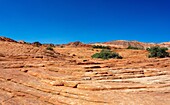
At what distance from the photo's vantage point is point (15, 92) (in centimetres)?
1195

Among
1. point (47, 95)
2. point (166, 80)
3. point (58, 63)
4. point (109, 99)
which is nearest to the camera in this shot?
point (109, 99)

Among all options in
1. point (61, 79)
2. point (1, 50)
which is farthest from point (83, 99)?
point (1, 50)

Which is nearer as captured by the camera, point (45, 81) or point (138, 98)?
point (138, 98)

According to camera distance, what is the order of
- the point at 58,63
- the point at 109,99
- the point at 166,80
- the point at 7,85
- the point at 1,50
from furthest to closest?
the point at 1,50
the point at 58,63
the point at 166,80
the point at 7,85
the point at 109,99

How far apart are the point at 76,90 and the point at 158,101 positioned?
12.0 feet

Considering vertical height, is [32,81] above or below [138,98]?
above

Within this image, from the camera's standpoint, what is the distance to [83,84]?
492 inches

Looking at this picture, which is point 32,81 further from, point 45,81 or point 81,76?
point 81,76

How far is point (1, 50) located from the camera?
22.3 metres

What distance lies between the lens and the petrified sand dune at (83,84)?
11.1 m

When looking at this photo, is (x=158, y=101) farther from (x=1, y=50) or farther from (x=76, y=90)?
(x=1, y=50)

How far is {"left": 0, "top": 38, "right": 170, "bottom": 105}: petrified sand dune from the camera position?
36.4ft

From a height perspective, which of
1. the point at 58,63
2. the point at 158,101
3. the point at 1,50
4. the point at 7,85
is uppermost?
the point at 1,50

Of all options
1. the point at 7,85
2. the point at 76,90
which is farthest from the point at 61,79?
the point at 7,85
